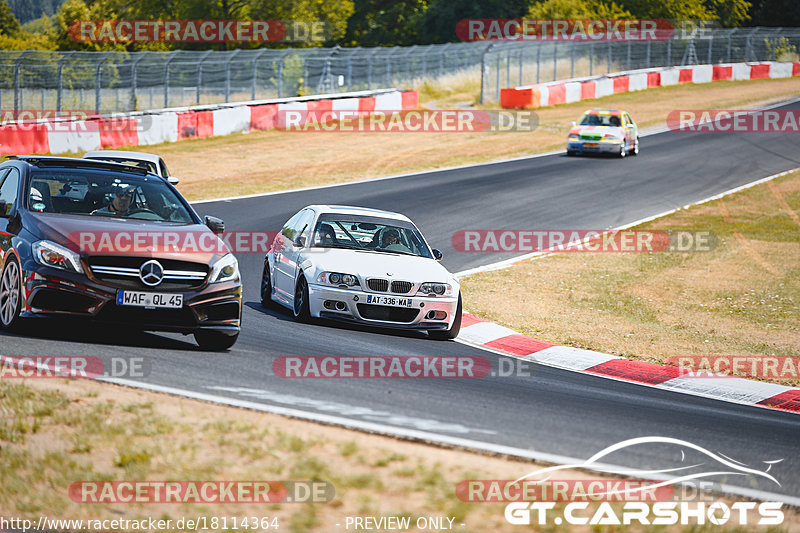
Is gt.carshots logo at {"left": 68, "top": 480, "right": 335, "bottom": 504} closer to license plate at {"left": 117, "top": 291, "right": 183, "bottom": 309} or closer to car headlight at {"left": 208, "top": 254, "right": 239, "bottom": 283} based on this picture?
license plate at {"left": 117, "top": 291, "right": 183, "bottom": 309}

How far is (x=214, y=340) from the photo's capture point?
937cm

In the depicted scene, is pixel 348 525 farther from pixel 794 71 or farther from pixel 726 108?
pixel 794 71

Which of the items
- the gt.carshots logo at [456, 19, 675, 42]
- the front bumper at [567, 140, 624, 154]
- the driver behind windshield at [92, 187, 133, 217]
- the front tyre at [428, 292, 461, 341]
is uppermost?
the gt.carshots logo at [456, 19, 675, 42]

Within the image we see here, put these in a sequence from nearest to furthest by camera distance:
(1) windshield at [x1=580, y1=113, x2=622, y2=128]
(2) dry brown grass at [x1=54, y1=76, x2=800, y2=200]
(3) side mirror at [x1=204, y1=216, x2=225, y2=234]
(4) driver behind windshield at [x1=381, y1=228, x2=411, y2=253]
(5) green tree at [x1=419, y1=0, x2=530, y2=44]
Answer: (3) side mirror at [x1=204, y1=216, x2=225, y2=234], (4) driver behind windshield at [x1=381, y1=228, x2=411, y2=253], (2) dry brown grass at [x1=54, y1=76, x2=800, y2=200], (1) windshield at [x1=580, y1=113, x2=622, y2=128], (5) green tree at [x1=419, y1=0, x2=530, y2=44]

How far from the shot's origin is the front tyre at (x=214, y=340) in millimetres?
9328

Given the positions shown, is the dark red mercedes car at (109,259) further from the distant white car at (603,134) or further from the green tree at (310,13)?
the green tree at (310,13)

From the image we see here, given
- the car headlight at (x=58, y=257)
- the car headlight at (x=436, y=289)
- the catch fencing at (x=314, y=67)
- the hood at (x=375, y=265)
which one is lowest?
the car headlight at (x=436, y=289)

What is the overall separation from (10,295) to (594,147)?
25.9 meters

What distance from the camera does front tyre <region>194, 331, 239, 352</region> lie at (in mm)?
9328

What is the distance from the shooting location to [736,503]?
609 centimetres

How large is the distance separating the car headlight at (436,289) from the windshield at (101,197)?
2790 millimetres

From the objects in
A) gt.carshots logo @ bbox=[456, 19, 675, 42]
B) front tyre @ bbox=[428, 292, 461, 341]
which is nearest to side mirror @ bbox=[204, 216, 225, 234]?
front tyre @ bbox=[428, 292, 461, 341]

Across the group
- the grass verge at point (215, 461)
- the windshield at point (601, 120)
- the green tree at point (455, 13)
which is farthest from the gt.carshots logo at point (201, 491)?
the green tree at point (455, 13)

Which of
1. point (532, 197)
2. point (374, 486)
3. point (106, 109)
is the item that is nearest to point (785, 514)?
point (374, 486)
